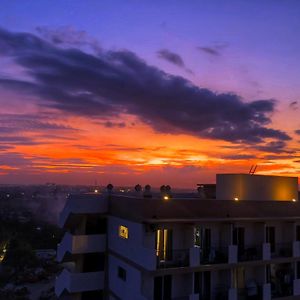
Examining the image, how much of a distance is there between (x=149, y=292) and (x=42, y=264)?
151 ft

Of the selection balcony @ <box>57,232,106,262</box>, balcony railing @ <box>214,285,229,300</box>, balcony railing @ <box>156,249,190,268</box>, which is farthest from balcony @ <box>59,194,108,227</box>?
balcony railing @ <box>214,285,229,300</box>

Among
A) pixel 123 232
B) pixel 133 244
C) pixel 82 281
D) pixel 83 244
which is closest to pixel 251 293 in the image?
pixel 133 244

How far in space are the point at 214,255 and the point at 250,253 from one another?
229 cm

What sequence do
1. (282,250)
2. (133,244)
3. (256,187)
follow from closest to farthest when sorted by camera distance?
1. (133,244)
2. (282,250)
3. (256,187)

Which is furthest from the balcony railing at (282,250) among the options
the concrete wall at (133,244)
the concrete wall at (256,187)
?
the concrete wall at (133,244)

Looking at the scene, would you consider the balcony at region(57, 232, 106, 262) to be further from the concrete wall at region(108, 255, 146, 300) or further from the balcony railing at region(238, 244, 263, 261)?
the balcony railing at region(238, 244, 263, 261)

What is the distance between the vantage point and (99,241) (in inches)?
945

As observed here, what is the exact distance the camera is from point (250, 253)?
71.4 feet

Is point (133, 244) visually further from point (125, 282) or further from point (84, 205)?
point (84, 205)

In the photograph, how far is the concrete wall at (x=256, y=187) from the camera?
2448cm

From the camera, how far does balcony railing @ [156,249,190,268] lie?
19641mm

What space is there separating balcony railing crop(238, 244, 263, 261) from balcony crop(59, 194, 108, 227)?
27.1ft

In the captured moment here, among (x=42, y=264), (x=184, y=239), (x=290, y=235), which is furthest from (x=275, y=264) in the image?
(x=42, y=264)

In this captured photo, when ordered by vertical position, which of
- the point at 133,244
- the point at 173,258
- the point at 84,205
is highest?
the point at 84,205
